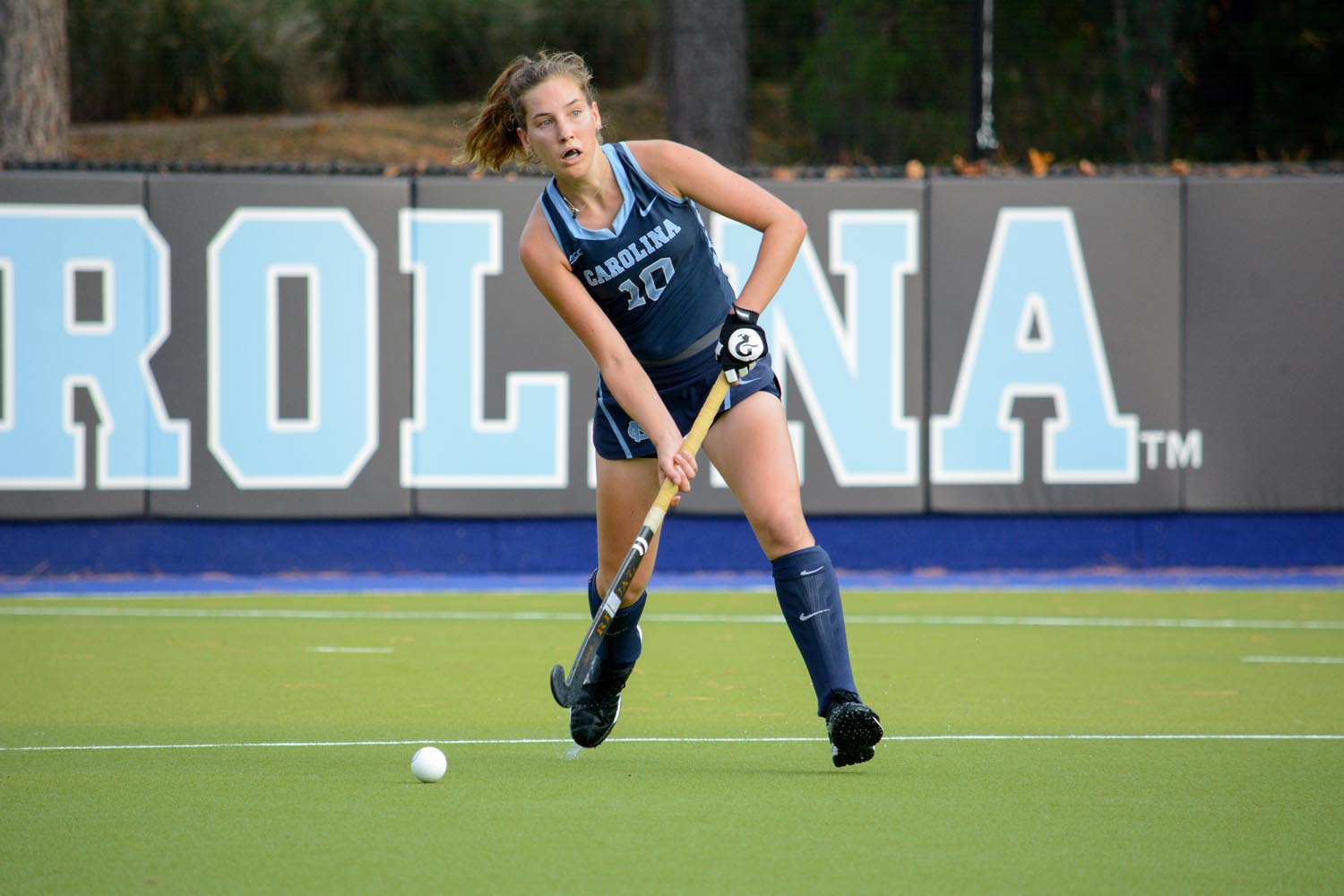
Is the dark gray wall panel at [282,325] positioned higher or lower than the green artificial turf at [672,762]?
higher

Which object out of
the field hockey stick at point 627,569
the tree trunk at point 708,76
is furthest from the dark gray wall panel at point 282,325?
the field hockey stick at point 627,569

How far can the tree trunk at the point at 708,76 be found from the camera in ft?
55.9

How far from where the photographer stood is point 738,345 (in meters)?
5.25

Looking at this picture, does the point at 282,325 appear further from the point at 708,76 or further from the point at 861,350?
the point at 708,76

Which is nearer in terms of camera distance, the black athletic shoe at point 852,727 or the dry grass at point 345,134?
the black athletic shoe at point 852,727

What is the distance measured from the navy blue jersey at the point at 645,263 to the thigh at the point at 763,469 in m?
0.32

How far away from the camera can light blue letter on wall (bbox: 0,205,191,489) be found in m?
→ 11.6

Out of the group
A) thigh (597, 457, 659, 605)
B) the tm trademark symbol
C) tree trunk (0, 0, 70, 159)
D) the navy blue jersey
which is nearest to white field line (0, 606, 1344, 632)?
the tm trademark symbol

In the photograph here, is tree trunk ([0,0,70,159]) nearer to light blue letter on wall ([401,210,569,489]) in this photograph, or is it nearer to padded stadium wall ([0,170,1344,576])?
padded stadium wall ([0,170,1344,576])

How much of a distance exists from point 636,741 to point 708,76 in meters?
11.8

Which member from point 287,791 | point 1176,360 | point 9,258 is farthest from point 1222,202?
point 287,791

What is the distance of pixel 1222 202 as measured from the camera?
12289mm

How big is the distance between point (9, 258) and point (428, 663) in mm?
5076

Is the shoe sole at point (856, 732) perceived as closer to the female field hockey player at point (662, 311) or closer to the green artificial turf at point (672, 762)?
the female field hockey player at point (662, 311)
